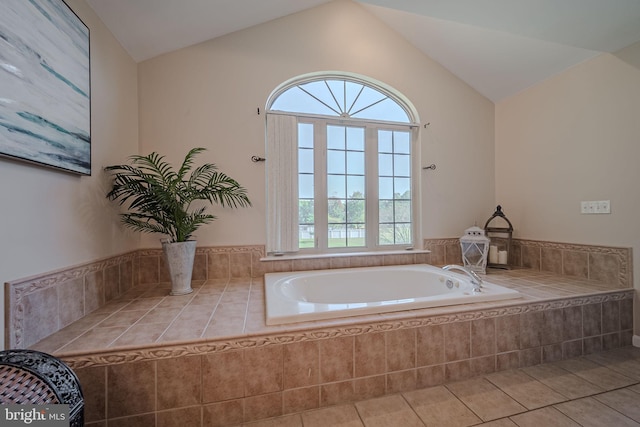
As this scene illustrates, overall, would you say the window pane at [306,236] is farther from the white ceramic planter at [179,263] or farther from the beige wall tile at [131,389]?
the beige wall tile at [131,389]

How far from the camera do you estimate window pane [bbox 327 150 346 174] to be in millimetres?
2449

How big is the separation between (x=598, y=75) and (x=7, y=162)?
12.6ft

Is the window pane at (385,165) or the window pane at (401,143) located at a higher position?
the window pane at (401,143)

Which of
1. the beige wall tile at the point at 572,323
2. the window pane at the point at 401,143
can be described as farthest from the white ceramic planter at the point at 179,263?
the beige wall tile at the point at 572,323

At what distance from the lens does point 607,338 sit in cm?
171

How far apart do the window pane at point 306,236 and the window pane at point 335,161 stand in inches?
24.3

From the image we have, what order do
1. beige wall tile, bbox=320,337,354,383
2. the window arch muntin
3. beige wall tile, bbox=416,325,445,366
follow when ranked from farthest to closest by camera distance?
1. the window arch muntin
2. beige wall tile, bbox=416,325,445,366
3. beige wall tile, bbox=320,337,354,383

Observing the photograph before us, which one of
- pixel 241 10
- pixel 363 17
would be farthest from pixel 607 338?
pixel 241 10

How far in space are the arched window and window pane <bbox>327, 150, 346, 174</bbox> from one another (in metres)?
0.01

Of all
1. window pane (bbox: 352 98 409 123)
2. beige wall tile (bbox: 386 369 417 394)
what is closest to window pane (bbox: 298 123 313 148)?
window pane (bbox: 352 98 409 123)

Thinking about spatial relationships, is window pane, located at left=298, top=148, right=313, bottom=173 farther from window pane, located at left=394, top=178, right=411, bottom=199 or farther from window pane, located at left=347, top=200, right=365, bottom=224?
window pane, located at left=394, top=178, right=411, bottom=199

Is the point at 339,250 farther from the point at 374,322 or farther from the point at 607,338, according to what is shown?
the point at 607,338

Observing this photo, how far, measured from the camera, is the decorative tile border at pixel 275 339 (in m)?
1.02

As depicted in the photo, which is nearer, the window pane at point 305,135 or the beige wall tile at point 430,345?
the beige wall tile at point 430,345
